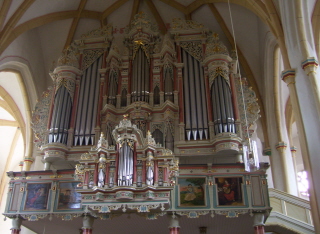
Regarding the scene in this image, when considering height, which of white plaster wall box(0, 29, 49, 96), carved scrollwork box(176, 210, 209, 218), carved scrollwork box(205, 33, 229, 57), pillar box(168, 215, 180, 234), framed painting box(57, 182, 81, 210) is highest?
white plaster wall box(0, 29, 49, 96)

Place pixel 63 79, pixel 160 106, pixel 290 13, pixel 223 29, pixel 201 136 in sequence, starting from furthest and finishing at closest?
pixel 223 29 → pixel 63 79 → pixel 160 106 → pixel 201 136 → pixel 290 13

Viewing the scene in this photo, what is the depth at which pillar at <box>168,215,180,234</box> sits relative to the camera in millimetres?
10078

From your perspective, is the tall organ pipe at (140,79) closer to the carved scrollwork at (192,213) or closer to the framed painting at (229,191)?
the framed painting at (229,191)

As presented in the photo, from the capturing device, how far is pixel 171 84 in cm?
1389

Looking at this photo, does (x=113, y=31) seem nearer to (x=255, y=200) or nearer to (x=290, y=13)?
(x=290, y=13)

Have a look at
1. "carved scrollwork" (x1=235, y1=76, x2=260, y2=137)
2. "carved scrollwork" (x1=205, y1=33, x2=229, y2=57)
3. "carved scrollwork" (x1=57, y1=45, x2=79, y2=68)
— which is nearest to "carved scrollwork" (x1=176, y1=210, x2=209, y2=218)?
"carved scrollwork" (x1=235, y1=76, x2=260, y2=137)

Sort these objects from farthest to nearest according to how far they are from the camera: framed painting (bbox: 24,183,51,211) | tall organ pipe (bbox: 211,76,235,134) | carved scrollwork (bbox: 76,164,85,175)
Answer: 1. tall organ pipe (bbox: 211,76,235,134)
2. framed painting (bbox: 24,183,51,211)
3. carved scrollwork (bbox: 76,164,85,175)

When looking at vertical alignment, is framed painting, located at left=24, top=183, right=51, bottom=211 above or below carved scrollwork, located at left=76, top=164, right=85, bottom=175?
below

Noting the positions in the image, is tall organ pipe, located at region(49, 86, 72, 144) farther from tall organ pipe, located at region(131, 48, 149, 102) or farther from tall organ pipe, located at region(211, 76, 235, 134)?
tall organ pipe, located at region(211, 76, 235, 134)

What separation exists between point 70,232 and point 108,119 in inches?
149

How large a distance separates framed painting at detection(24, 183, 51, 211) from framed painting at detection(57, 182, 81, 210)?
1.31 ft

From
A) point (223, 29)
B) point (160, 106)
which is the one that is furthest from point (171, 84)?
point (223, 29)

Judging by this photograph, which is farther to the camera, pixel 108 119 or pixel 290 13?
pixel 108 119

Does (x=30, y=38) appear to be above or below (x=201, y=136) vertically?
above
